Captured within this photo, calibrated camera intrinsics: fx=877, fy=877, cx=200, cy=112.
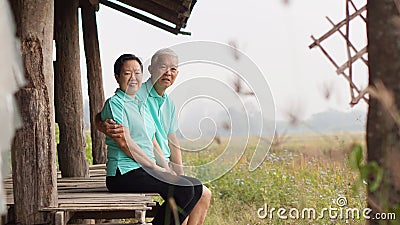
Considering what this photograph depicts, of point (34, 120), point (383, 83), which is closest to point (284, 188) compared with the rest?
point (34, 120)

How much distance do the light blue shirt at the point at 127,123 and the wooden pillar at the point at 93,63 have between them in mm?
3061

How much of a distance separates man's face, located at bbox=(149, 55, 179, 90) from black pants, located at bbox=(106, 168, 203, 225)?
58cm

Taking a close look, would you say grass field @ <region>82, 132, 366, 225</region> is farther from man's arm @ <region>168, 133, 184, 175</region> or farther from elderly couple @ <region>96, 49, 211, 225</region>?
elderly couple @ <region>96, 49, 211, 225</region>

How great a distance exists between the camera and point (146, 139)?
5.59 metres

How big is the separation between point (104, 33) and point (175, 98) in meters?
10.1

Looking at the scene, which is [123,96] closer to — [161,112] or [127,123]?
[127,123]

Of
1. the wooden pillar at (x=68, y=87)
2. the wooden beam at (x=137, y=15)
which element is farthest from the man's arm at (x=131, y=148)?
the wooden beam at (x=137, y=15)

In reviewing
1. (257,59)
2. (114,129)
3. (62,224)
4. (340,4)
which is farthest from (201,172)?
(257,59)

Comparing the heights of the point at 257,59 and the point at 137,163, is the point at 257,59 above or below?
above

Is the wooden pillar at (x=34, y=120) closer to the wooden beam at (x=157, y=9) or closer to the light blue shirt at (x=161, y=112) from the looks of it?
the light blue shirt at (x=161, y=112)

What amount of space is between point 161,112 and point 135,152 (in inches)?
16.9

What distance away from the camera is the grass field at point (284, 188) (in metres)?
8.97

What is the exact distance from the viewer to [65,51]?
7703mm

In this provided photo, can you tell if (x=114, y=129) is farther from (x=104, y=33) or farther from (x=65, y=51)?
(x=104, y=33)
